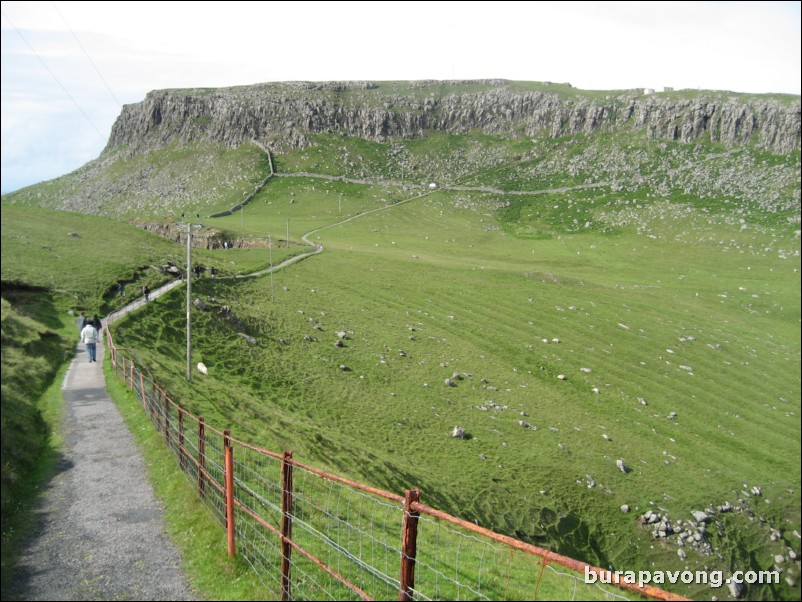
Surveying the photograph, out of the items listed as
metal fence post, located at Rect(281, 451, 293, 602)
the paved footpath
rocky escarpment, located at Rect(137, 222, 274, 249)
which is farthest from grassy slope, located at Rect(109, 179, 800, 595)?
rocky escarpment, located at Rect(137, 222, 274, 249)

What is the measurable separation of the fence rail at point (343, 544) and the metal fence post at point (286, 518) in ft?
0.08

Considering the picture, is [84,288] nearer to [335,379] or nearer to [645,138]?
[335,379]

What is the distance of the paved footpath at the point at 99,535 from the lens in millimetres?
10781

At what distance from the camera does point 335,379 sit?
41062 millimetres

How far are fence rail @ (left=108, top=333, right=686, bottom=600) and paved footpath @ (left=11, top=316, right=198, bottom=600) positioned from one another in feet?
4.77

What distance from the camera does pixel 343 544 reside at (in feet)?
49.8

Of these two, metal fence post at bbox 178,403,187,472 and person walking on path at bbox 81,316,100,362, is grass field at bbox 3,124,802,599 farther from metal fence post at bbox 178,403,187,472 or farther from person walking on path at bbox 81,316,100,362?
metal fence post at bbox 178,403,187,472

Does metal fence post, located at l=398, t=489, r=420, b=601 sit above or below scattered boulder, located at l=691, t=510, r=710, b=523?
above

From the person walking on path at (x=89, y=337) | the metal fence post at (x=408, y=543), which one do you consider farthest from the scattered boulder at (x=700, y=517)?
the person walking on path at (x=89, y=337)

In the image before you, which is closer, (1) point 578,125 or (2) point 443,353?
(2) point 443,353

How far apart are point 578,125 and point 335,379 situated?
599ft

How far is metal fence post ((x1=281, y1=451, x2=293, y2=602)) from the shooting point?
10.5 m

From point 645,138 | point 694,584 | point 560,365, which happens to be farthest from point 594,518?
point 645,138

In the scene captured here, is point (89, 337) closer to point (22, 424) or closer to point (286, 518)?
point (22, 424)
